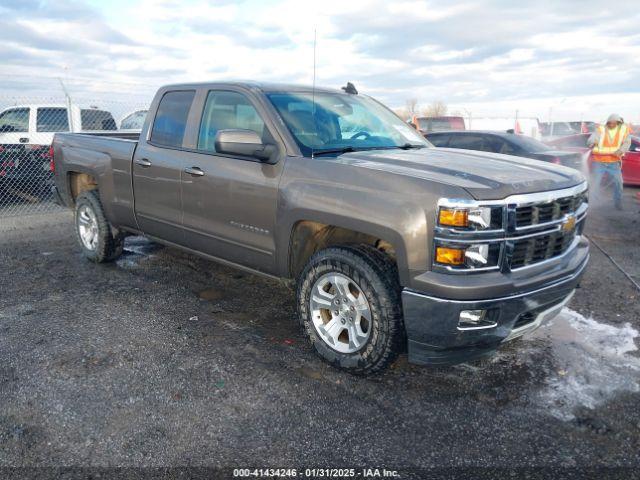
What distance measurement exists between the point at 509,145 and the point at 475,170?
6.37 m

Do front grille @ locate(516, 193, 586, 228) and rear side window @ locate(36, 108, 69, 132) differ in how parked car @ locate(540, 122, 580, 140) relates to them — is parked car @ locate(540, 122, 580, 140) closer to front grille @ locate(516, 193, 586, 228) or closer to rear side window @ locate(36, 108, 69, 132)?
rear side window @ locate(36, 108, 69, 132)

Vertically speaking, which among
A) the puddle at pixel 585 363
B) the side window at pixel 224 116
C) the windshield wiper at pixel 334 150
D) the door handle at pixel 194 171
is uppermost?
the side window at pixel 224 116

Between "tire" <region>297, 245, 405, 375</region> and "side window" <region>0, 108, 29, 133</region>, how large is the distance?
9.78 m

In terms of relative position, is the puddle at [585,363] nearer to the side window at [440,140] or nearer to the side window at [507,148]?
the side window at [507,148]

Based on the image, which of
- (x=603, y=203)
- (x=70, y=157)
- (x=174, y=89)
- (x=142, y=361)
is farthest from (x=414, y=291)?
(x=603, y=203)

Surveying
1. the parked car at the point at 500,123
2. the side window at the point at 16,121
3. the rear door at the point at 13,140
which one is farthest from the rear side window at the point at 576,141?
the side window at the point at 16,121

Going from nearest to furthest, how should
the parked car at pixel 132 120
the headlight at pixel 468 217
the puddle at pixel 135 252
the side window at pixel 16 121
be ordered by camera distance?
1. the headlight at pixel 468 217
2. the puddle at pixel 135 252
3. the side window at pixel 16 121
4. the parked car at pixel 132 120

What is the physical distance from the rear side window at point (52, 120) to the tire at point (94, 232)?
609cm

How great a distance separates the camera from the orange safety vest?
9539 mm

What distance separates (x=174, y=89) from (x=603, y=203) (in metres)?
8.99

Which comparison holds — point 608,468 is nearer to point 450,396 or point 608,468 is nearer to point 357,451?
point 450,396

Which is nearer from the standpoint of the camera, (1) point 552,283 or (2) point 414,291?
(2) point 414,291

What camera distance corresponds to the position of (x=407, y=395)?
3191 millimetres

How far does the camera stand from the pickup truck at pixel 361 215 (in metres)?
2.85
